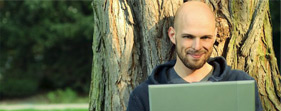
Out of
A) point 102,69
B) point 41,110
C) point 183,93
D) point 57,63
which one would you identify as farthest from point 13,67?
point 183,93

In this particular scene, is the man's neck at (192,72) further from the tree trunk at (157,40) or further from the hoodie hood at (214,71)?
the tree trunk at (157,40)

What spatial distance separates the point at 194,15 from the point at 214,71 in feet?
1.26

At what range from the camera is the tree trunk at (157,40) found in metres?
2.95

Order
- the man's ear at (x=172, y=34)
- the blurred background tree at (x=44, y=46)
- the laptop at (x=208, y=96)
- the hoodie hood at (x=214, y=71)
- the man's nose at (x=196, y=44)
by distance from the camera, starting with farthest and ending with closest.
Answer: the blurred background tree at (x=44, y=46) < the man's ear at (x=172, y=34) < the hoodie hood at (x=214, y=71) < the man's nose at (x=196, y=44) < the laptop at (x=208, y=96)

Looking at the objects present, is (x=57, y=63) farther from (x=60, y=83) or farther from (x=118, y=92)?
(x=118, y=92)

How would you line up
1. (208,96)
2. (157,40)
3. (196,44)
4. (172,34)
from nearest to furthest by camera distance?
(208,96), (196,44), (172,34), (157,40)

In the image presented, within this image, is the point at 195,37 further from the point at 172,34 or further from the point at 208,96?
the point at 208,96

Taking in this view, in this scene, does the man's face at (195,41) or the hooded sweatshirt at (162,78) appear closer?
the man's face at (195,41)

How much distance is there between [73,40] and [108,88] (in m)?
11.8

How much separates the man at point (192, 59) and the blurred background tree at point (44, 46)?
35.8 feet

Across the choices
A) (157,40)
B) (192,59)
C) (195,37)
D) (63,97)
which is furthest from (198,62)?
(63,97)

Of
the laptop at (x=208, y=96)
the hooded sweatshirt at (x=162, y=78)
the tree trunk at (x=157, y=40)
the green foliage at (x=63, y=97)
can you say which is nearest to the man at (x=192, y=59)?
the hooded sweatshirt at (x=162, y=78)

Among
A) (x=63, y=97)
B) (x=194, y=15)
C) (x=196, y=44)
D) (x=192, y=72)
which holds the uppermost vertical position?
(x=194, y=15)

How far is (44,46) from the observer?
1442 centimetres
